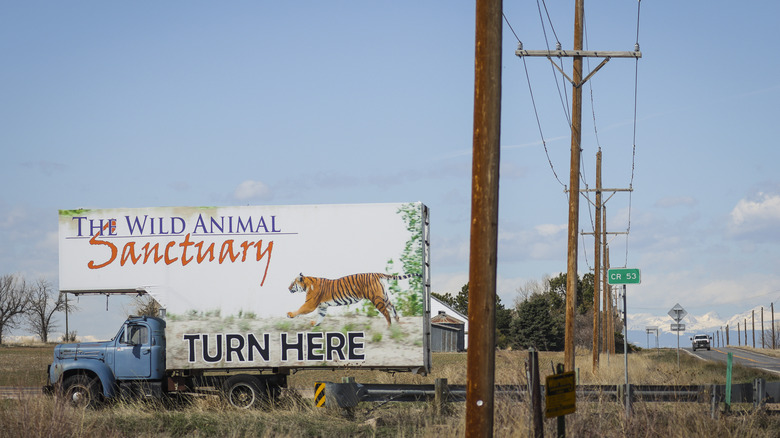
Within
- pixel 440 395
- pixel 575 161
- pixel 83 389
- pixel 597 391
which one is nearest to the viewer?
pixel 597 391

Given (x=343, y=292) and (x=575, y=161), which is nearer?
(x=343, y=292)

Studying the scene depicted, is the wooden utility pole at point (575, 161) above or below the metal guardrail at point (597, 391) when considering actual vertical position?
above

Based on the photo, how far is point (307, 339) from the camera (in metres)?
19.3

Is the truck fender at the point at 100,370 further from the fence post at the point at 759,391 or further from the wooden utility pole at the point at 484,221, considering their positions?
the fence post at the point at 759,391

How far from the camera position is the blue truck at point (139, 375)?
19250mm

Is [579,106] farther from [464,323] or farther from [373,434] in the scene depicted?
[464,323]

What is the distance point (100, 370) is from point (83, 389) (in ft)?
1.83

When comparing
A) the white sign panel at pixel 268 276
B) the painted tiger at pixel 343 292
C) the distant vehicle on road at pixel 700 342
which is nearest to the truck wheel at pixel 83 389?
the white sign panel at pixel 268 276

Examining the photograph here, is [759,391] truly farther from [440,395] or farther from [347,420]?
[347,420]

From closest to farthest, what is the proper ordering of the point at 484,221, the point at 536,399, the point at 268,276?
the point at 484,221 < the point at 536,399 < the point at 268,276

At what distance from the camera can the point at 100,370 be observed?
19.4m

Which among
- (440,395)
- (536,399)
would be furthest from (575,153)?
(536,399)

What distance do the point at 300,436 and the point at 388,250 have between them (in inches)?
245

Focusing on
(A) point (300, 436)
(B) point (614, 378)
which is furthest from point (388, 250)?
(B) point (614, 378)
